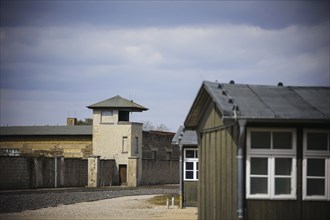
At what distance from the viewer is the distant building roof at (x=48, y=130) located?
67625mm

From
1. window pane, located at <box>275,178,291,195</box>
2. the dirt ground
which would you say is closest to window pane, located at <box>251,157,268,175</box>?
window pane, located at <box>275,178,291,195</box>

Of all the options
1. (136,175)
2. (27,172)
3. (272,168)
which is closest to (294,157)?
(272,168)

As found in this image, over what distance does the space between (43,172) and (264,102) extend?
35683 mm

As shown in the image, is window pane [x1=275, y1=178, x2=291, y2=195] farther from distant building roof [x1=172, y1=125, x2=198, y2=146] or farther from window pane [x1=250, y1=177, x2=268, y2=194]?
distant building roof [x1=172, y1=125, x2=198, y2=146]

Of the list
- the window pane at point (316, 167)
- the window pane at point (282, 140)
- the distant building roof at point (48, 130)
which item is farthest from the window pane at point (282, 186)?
the distant building roof at point (48, 130)

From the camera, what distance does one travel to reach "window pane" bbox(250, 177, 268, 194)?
15.3 meters

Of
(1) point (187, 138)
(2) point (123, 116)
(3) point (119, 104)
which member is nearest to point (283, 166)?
(1) point (187, 138)

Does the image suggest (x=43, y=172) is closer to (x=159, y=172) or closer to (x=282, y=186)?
(x=159, y=172)

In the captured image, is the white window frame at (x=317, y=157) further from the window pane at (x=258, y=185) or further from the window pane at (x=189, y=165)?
the window pane at (x=189, y=165)

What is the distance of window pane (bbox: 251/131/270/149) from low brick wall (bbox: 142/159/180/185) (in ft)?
158

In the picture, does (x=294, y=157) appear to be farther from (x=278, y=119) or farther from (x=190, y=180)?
(x=190, y=180)

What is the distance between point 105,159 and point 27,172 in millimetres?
13434

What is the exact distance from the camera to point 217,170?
16859 millimetres

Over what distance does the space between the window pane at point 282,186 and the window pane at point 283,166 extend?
0.54ft
